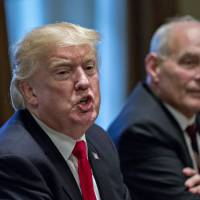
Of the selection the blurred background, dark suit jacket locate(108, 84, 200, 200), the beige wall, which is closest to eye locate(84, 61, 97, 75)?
dark suit jacket locate(108, 84, 200, 200)

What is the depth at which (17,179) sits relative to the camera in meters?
1.53

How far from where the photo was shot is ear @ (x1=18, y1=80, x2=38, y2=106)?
1.70 metres

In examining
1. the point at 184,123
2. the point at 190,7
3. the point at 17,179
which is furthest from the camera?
the point at 190,7

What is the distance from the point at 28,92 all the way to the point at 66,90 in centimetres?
14

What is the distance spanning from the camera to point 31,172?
1551mm

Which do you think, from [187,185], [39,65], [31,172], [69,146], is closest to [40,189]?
[31,172]

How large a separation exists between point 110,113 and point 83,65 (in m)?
1.75

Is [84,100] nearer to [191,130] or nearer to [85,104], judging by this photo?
[85,104]

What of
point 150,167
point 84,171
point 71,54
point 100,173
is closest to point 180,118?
point 150,167

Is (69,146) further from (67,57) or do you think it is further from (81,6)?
(81,6)

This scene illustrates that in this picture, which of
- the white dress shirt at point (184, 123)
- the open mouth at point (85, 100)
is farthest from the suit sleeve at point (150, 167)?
the open mouth at point (85, 100)

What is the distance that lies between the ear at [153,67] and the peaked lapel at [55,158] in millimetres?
963

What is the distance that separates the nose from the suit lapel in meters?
0.31

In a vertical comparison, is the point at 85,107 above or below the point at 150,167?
above
